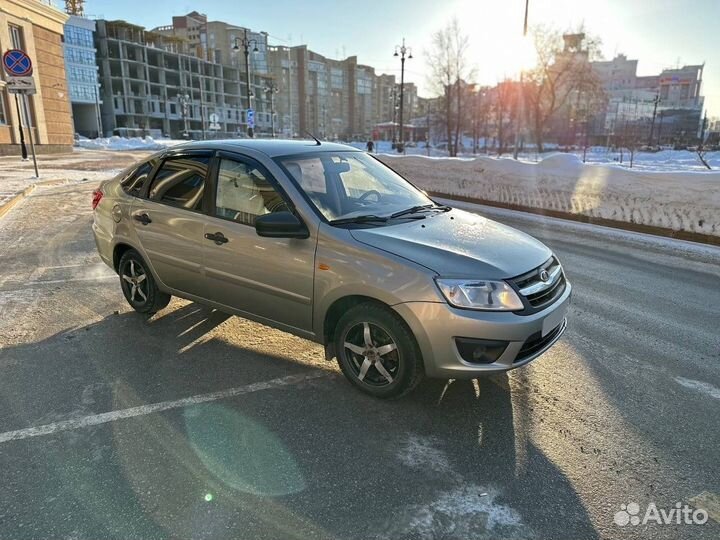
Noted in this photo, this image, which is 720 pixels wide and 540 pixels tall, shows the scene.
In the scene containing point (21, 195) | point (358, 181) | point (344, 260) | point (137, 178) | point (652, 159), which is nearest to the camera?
point (344, 260)

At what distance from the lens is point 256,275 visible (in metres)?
3.86

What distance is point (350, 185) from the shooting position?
171 inches

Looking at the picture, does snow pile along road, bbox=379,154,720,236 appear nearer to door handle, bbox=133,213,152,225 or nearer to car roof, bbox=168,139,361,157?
car roof, bbox=168,139,361,157

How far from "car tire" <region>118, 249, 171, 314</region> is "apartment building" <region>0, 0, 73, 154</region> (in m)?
31.2

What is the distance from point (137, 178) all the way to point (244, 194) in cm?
162

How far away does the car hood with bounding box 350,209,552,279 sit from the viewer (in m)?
3.17

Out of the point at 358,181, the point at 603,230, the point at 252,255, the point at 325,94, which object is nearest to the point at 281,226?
the point at 252,255

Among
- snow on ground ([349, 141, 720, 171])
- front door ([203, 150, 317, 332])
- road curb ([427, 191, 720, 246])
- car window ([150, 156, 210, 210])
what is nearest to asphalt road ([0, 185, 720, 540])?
front door ([203, 150, 317, 332])

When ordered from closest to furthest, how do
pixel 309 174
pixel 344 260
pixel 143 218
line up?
pixel 344 260, pixel 309 174, pixel 143 218

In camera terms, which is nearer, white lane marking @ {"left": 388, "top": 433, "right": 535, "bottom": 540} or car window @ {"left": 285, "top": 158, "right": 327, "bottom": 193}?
white lane marking @ {"left": 388, "top": 433, "right": 535, "bottom": 540}

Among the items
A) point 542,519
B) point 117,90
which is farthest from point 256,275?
point 117,90

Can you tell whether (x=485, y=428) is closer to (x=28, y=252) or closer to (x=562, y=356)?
(x=562, y=356)

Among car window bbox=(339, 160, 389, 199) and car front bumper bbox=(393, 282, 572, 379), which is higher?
car window bbox=(339, 160, 389, 199)

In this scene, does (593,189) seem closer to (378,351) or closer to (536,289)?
(536,289)
